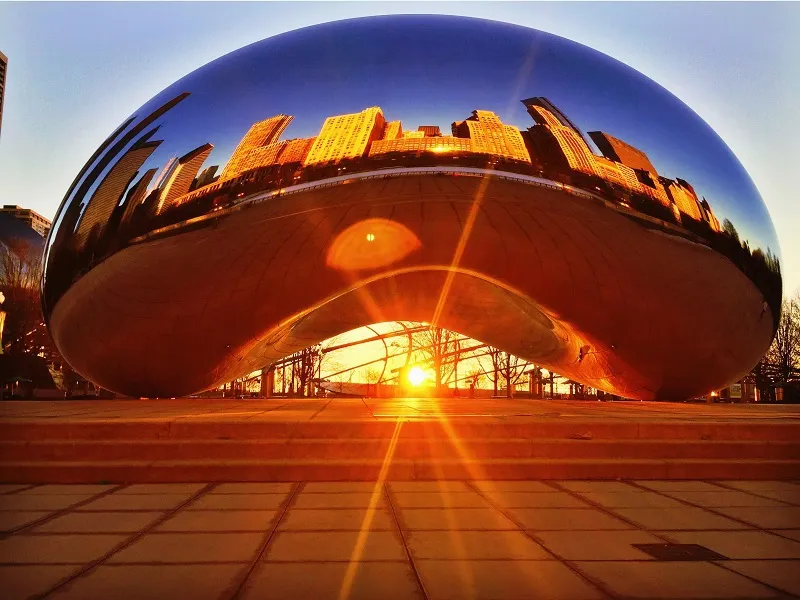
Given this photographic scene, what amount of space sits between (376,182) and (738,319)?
4814 millimetres

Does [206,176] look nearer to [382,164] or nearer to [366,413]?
[382,164]

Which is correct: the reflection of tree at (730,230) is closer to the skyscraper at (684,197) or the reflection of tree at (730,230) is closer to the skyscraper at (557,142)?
the skyscraper at (684,197)

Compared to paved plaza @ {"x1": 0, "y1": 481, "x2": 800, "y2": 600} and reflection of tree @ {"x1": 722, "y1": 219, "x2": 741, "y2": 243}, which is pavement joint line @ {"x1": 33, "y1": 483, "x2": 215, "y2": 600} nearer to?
paved plaza @ {"x1": 0, "y1": 481, "x2": 800, "y2": 600}

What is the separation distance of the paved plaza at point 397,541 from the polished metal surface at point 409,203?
312 cm

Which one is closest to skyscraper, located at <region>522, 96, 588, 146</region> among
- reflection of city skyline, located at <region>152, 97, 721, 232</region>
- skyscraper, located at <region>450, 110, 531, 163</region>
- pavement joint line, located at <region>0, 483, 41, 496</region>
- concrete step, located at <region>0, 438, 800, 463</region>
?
reflection of city skyline, located at <region>152, 97, 721, 232</region>

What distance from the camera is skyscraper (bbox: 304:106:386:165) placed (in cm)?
604

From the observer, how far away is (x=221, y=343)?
7.73 metres

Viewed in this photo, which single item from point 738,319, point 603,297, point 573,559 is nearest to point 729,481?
point 573,559

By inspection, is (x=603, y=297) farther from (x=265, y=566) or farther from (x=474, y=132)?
(x=265, y=566)

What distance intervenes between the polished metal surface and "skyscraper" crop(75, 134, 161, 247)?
3 centimetres

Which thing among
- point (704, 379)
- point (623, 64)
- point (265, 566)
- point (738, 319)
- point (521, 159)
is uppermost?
point (623, 64)

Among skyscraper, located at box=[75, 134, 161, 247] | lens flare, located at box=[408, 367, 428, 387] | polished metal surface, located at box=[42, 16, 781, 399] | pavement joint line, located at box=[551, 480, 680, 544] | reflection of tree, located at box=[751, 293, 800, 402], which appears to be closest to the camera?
pavement joint line, located at box=[551, 480, 680, 544]

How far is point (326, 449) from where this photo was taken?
464 centimetres

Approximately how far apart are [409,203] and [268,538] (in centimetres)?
425
